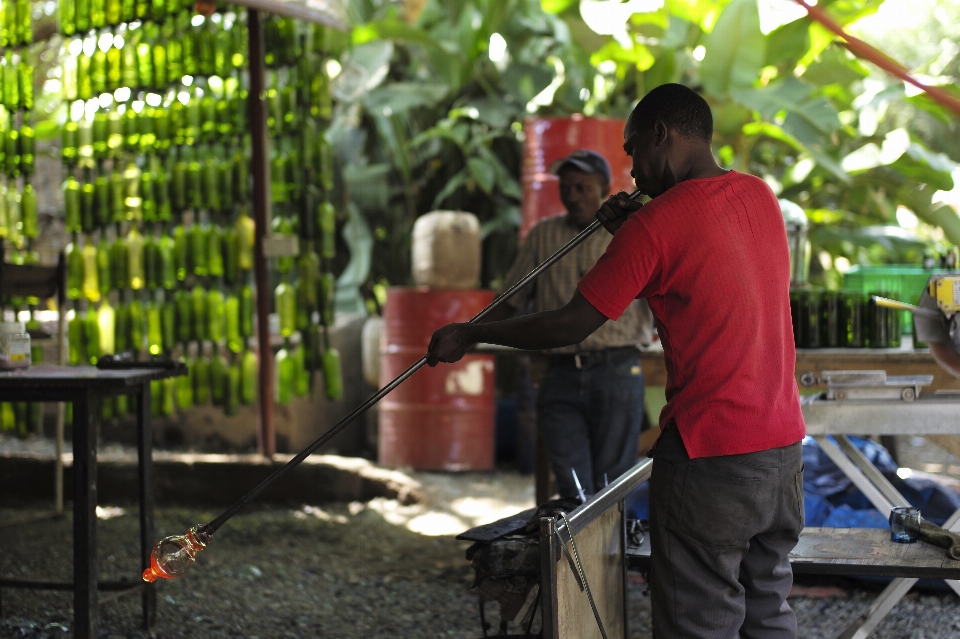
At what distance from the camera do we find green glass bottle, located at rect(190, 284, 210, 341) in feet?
18.7

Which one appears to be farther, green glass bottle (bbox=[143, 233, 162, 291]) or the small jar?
green glass bottle (bbox=[143, 233, 162, 291])

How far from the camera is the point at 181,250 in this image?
5.69m

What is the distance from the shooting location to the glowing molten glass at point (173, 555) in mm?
2537

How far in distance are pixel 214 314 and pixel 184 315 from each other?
0.18 metres

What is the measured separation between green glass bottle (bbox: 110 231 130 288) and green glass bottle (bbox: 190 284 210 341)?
40cm

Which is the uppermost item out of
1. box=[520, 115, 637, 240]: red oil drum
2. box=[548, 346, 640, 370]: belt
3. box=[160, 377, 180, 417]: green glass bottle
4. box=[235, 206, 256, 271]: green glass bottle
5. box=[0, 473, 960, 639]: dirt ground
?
box=[520, 115, 637, 240]: red oil drum

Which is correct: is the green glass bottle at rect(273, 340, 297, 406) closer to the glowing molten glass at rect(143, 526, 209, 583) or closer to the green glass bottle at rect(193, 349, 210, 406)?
the green glass bottle at rect(193, 349, 210, 406)

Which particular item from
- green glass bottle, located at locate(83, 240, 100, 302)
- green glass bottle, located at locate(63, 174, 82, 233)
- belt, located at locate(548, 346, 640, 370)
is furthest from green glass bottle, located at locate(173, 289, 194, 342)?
belt, located at locate(548, 346, 640, 370)

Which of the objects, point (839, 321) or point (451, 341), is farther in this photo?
point (839, 321)

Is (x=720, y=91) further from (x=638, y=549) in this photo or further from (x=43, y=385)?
(x=43, y=385)

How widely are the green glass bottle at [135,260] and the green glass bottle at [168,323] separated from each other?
202 mm

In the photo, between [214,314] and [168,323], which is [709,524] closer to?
[214,314]

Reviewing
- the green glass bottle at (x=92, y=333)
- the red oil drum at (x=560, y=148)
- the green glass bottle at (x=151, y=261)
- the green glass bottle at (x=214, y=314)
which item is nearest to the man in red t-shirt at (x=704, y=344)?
the red oil drum at (x=560, y=148)

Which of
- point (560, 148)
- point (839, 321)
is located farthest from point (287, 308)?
point (839, 321)
